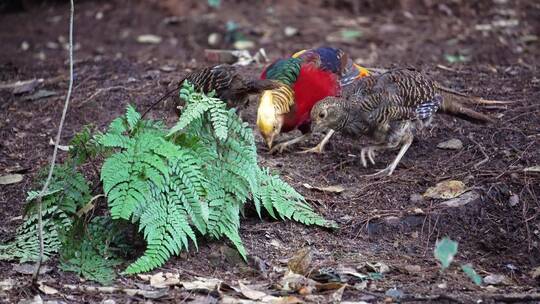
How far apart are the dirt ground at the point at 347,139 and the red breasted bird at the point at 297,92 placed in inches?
8.7

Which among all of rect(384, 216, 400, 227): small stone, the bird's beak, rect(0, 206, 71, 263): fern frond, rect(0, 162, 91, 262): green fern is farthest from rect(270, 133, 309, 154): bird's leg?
rect(0, 206, 71, 263): fern frond

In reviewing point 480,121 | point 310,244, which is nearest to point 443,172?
point 480,121

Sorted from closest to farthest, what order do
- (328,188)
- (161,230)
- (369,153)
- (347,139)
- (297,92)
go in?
1. (161,230)
2. (328,188)
3. (369,153)
4. (297,92)
5. (347,139)

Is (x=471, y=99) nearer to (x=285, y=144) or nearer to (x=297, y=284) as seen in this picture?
(x=285, y=144)

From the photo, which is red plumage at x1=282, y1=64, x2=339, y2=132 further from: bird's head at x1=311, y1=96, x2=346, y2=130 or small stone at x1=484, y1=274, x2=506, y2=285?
small stone at x1=484, y1=274, x2=506, y2=285

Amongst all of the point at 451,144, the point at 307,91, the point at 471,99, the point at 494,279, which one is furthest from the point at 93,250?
the point at 471,99

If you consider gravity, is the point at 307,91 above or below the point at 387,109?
above

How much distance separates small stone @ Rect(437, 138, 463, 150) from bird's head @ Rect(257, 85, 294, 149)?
1.08 metres

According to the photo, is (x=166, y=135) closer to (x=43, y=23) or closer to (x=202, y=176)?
(x=202, y=176)

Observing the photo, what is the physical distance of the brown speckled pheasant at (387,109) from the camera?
5.26 metres

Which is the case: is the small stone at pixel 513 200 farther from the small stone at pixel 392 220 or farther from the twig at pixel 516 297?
the twig at pixel 516 297

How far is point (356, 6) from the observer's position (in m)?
10.2

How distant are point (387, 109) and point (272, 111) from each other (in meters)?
0.76

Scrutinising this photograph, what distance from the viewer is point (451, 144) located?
5.53 metres
